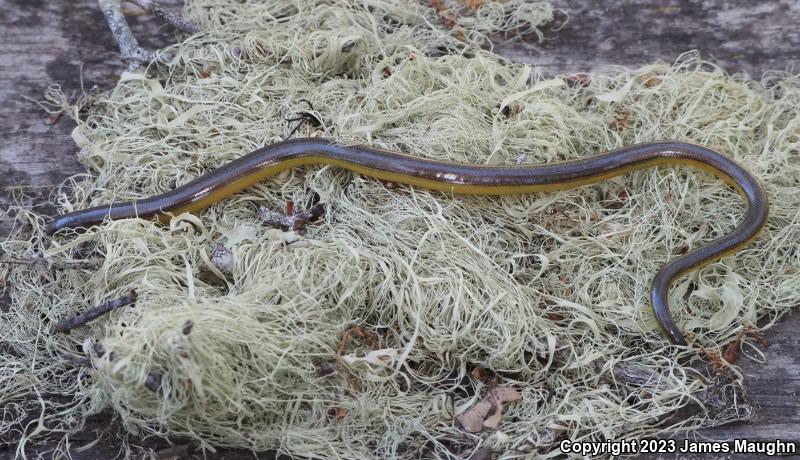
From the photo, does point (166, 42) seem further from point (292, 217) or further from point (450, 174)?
point (450, 174)

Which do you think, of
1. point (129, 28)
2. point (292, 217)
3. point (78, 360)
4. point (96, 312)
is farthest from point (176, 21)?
point (78, 360)

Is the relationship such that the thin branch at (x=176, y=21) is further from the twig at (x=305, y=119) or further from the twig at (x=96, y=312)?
the twig at (x=96, y=312)

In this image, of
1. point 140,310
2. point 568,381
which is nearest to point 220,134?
point 140,310

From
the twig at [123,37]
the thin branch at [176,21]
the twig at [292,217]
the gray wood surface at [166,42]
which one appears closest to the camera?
the twig at [292,217]

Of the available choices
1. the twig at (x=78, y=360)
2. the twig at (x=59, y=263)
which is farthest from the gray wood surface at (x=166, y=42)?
the twig at (x=78, y=360)

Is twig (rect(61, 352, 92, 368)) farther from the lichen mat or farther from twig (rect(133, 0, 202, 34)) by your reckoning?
twig (rect(133, 0, 202, 34))
